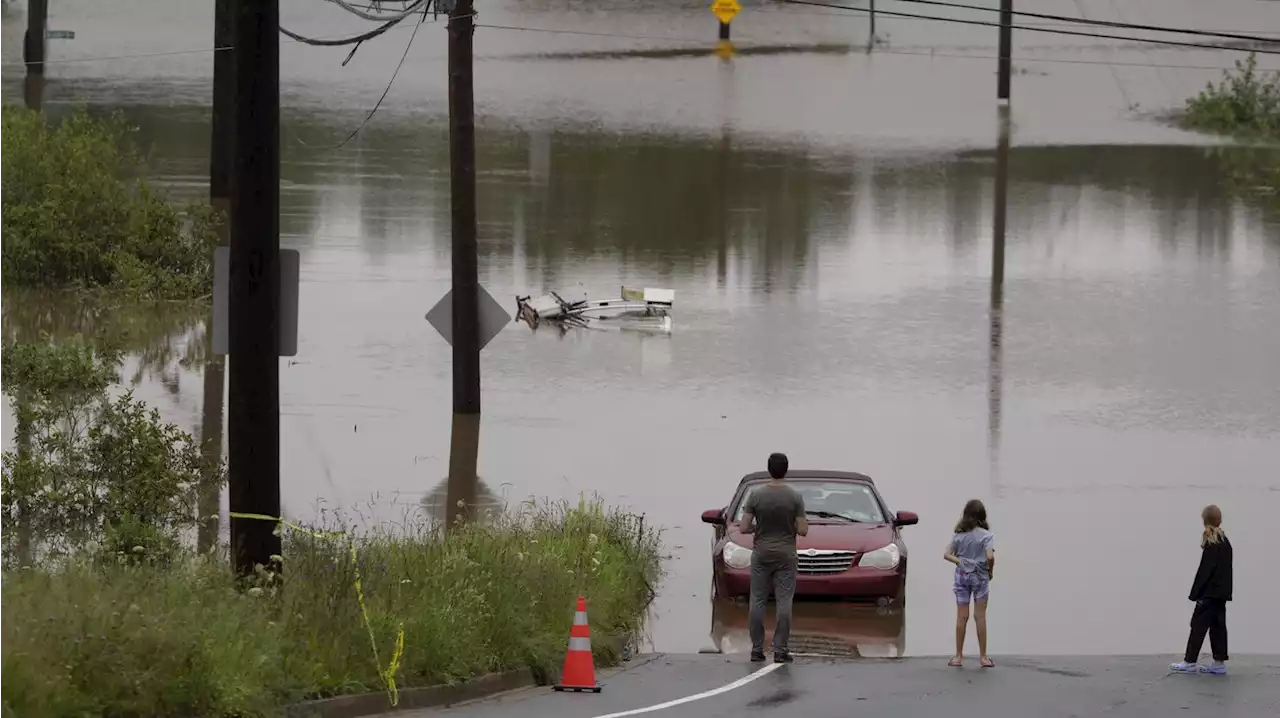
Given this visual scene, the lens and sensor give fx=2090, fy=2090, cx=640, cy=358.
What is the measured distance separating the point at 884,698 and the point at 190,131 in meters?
40.1

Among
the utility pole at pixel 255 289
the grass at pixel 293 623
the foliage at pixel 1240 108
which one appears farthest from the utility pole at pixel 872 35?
the utility pole at pixel 255 289

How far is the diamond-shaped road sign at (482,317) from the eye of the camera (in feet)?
81.7

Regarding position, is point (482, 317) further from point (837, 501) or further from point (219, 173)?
point (219, 173)

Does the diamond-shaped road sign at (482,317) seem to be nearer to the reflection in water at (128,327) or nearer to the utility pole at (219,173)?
the utility pole at (219,173)

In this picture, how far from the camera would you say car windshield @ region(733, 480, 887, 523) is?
18.9 m

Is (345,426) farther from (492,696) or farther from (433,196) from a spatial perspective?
(433,196)

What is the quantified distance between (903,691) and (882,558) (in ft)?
12.9

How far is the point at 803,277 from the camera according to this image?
38906mm

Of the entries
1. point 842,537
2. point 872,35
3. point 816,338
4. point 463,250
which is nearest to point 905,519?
point 842,537

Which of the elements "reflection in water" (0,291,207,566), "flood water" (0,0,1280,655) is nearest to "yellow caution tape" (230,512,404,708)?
"flood water" (0,0,1280,655)

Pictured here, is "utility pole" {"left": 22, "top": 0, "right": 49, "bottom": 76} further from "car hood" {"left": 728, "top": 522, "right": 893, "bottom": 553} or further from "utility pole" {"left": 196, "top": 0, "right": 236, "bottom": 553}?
"car hood" {"left": 728, "top": 522, "right": 893, "bottom": 553}

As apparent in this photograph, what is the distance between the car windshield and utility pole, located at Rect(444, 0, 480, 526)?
19.6 feet

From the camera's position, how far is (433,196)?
45.5 meters

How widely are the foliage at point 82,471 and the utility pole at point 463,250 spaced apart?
18.5ft
